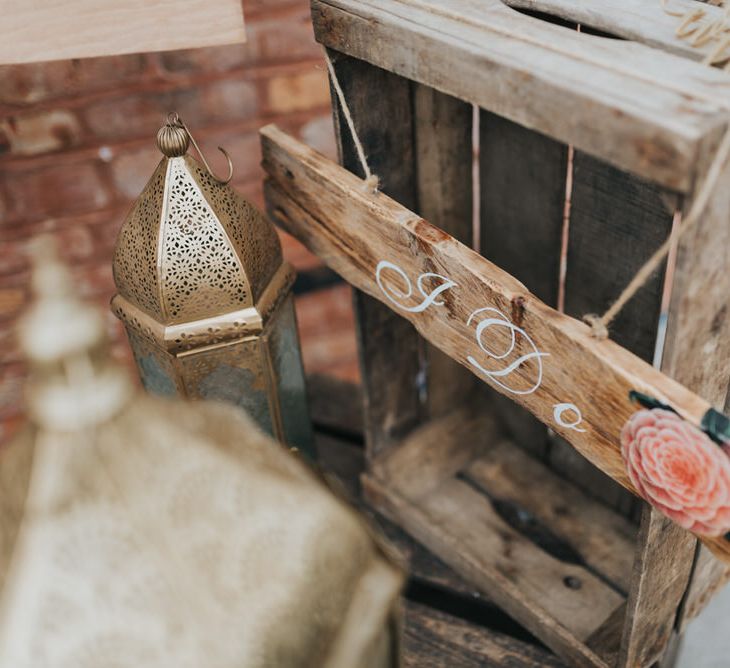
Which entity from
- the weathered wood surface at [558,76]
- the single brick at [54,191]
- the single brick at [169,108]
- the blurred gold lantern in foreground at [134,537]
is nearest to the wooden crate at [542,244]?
the weathered wood surface at [558,76]

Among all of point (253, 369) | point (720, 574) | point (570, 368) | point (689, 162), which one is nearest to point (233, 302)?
point (253, 369)

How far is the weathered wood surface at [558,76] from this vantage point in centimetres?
53

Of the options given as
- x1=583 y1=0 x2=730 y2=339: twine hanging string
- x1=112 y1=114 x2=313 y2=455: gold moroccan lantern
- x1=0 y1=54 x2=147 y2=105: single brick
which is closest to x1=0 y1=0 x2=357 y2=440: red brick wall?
x1=0 y1=54 x2=147 y2=105: single brick

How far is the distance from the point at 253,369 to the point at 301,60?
2.10 ft

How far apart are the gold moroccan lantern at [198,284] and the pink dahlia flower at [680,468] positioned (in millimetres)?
373

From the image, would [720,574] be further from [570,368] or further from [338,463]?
[338,463]

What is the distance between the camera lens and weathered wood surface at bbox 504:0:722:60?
2.18ft

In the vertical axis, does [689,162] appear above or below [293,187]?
above

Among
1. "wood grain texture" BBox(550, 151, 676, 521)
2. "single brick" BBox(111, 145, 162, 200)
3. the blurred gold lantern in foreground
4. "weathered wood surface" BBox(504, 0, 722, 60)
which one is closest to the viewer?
the blurred gold lantern in foreground

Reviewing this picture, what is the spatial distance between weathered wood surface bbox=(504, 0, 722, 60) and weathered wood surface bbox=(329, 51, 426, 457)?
0.54ft

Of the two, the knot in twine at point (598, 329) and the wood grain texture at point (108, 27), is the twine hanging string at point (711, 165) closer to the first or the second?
the knot in twine at point (598, 329)

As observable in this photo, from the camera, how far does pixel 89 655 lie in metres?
0.40

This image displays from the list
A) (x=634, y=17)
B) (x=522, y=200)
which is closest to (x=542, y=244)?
(x=522, y=200)

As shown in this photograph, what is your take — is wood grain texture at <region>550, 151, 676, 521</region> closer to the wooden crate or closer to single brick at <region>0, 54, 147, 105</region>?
the wooden crate
